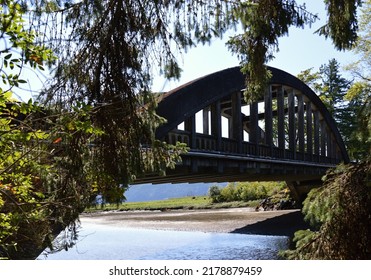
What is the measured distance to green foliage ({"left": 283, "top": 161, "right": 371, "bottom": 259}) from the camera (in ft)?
14.3

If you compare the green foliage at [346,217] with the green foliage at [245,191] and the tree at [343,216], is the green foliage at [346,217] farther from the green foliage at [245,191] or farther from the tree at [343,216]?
the green foliage at [245,191]

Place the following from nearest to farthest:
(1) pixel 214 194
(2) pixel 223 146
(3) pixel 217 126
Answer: (3) pixel 217 126 → (2) pixel 223 146 → (1) pixel 214 194

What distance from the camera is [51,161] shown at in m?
4.25

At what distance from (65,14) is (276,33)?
2.92m

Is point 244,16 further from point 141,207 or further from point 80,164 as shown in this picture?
point 141,207

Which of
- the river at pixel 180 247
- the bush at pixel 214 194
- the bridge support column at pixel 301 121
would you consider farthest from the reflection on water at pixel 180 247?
the bush at pixel 214 194

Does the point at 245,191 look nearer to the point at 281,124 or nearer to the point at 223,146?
the point at 281,124

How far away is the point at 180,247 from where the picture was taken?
14383mm

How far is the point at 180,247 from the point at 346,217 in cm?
1054

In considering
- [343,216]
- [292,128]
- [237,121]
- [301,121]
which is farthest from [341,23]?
[301,121]

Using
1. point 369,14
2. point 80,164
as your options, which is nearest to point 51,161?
point 80,164

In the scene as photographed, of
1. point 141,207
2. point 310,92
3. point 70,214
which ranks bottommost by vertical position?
point 141,207

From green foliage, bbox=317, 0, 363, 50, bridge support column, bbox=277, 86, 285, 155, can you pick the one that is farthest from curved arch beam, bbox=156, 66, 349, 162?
bridge support column, bbox=277, 86, 285, 155

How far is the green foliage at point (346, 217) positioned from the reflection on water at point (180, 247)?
7.59 meters
